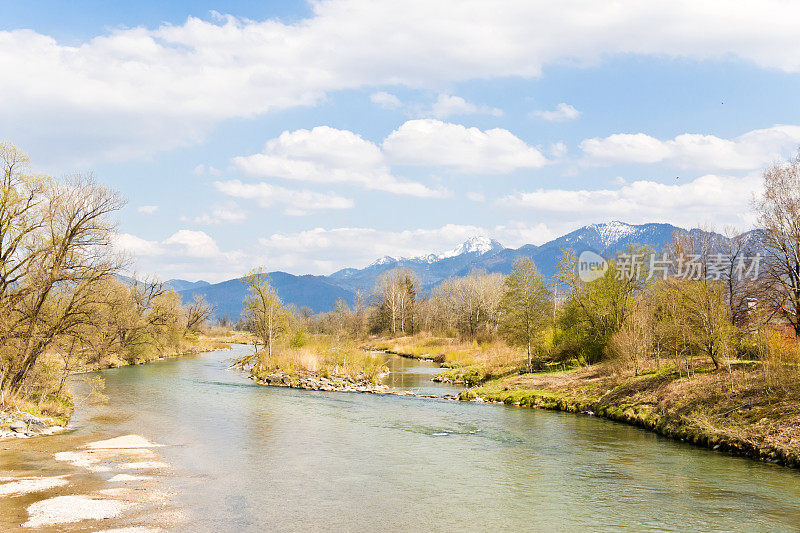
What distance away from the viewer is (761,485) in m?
18.5

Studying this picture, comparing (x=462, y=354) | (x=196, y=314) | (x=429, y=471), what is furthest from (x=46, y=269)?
(x=196, y=314)

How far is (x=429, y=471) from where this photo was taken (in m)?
20.5

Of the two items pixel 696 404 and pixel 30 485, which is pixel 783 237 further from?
pixel 30 485

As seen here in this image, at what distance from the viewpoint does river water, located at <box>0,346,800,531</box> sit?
15.3 m

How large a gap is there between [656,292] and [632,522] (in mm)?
31548

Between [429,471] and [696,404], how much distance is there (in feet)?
55.9

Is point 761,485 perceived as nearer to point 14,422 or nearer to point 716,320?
point 716,320

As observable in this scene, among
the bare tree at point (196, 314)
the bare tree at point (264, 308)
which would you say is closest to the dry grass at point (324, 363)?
the bare tree at point (264, 308)

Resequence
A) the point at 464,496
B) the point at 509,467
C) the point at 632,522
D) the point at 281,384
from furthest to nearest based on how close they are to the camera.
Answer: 1. the point at 281,384
2. the point at 509,467
3. the point at 464,496
4. the point at 632,522

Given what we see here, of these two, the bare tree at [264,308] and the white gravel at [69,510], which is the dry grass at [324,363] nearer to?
the bare tree at [264,308]

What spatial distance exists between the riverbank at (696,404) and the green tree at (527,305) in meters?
8.06

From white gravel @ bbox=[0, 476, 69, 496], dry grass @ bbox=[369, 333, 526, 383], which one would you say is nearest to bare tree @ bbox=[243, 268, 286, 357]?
dry grass @ bbox=[369, 333, 526, 383]

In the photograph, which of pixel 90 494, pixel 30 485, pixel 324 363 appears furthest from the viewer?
pixel 324 363

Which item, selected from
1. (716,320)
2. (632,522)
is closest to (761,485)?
(632,522)
